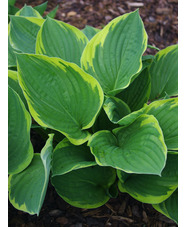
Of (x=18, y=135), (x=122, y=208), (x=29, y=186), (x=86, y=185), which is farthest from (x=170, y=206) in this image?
(x=18, y=135)

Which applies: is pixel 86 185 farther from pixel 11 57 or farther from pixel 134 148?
→ pixel 11 57

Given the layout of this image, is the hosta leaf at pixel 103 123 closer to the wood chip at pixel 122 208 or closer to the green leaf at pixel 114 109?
the green leaf at pixel 114 109

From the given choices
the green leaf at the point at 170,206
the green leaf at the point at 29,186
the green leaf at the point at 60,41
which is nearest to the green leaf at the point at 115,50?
the green leaf at the point at 60,41

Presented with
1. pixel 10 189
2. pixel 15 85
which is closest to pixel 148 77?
pixel 15 85

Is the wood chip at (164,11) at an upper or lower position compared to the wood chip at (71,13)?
lower

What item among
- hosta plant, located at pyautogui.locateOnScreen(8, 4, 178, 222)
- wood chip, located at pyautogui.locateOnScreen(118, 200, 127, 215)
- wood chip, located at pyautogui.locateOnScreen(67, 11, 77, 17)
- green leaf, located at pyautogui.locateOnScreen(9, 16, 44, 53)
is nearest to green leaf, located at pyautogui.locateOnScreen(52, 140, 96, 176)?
hosta plant, located at pyautogui.locateOnScreen(8, 4, 178, 222)

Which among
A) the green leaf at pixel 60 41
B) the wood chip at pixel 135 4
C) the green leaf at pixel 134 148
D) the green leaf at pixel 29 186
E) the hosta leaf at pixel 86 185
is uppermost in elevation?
the green leaf at pixel 60 41

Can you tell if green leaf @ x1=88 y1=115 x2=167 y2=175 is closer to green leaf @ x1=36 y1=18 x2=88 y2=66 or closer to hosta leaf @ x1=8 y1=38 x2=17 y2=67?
green leaf @ x1=36 y1=18 x2=88 y2=66
